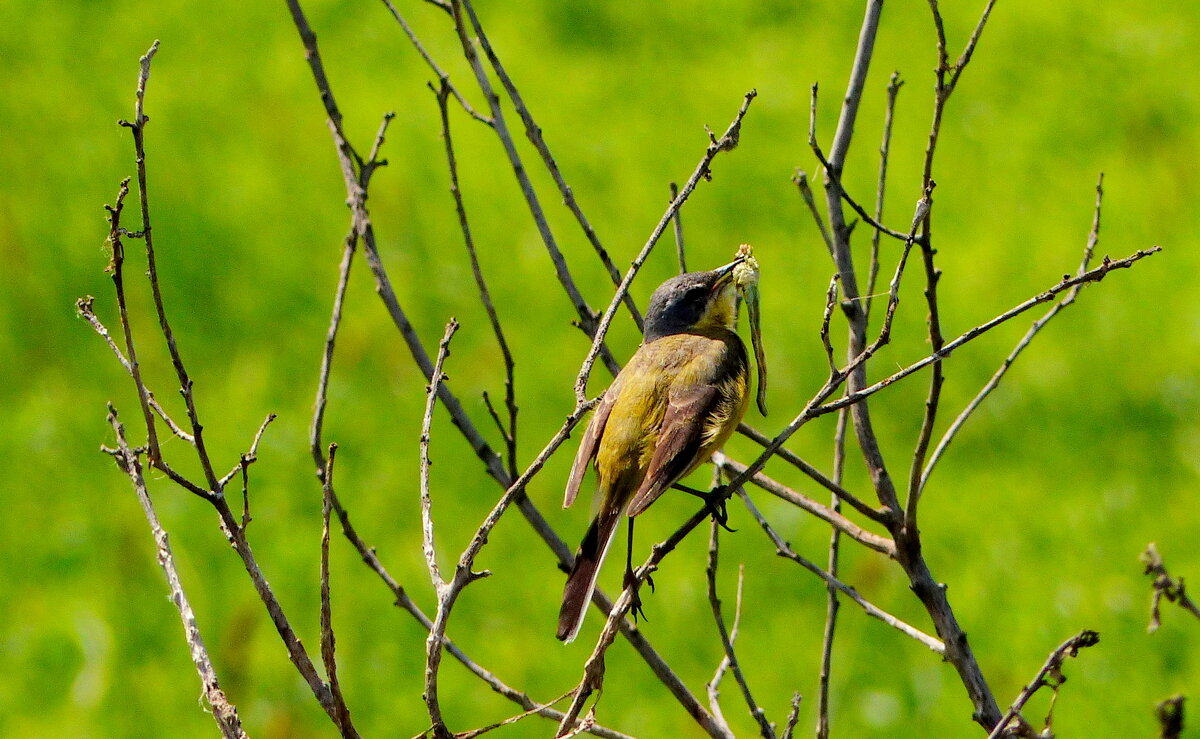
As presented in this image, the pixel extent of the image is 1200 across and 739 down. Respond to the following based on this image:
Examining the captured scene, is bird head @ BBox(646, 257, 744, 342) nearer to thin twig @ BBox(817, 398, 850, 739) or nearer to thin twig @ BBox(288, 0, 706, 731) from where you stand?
thin twig @ BBox(817, 398, 850, 739)

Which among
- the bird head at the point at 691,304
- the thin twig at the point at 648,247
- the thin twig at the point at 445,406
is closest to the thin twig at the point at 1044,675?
the thin twig at the point at 445,406

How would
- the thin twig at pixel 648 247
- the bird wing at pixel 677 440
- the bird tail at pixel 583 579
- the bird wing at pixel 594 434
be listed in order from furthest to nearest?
the bird wing at pixel 594 434, the bird wing at pixel 677 440, the bird tail at pixel 583 579, the thin twig at pixel 648 247

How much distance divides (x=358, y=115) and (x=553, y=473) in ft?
10.2

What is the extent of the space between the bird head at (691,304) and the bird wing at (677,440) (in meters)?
0.46

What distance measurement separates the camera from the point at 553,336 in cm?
749

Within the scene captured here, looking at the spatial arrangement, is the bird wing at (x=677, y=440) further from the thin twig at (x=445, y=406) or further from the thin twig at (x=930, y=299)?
the thin twig at (x=930, y=299)

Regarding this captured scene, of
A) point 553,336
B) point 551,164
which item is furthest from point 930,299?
point 553,336

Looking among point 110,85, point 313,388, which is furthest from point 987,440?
point 110,85

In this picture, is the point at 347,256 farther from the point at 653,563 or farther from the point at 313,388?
the point at 313,388

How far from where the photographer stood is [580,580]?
325 centimetres

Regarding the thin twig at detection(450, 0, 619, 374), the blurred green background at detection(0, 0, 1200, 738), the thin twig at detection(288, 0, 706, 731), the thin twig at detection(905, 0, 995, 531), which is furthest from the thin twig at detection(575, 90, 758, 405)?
the blurred green background at detection(0, 0, 1200, 738)

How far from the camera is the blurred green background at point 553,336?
6.06 metres

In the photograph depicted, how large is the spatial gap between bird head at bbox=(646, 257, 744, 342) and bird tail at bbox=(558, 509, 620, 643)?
0.98m

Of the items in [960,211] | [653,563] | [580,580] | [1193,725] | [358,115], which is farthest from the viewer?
[358,115]
